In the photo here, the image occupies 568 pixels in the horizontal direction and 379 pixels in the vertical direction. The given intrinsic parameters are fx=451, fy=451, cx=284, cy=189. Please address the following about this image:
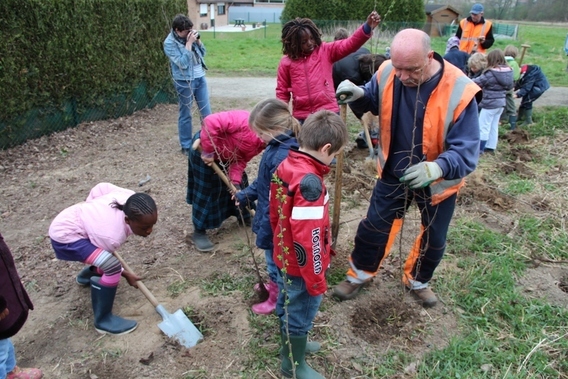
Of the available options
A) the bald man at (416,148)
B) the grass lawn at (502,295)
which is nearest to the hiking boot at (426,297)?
the bald man at (416,148)

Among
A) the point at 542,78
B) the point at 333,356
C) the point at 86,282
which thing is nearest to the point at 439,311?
the point at 333,356

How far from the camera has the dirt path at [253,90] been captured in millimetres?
9602

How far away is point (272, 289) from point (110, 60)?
223 inches

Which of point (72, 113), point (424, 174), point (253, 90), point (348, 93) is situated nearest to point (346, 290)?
point (424, 174)

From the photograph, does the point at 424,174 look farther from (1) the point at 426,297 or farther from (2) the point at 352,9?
(2) the point at 352,9

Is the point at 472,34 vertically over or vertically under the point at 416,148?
over

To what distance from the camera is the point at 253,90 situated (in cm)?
1027

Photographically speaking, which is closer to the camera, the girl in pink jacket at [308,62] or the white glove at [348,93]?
the white glove at [348,93]

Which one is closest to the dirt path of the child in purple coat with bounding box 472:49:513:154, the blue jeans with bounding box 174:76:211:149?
the blue jeans with bounding box 174:76:211:149

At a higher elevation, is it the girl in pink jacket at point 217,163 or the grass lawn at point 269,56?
the girl in pink jacket at point 217,163

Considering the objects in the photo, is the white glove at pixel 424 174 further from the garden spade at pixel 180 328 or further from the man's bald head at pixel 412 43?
the garden spade at pixel 180 328

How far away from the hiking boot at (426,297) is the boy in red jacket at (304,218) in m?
1.09

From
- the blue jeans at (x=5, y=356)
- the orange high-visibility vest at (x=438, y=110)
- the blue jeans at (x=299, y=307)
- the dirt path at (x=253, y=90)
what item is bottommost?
the dirt path at (x=253, y=90)

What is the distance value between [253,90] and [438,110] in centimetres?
816
